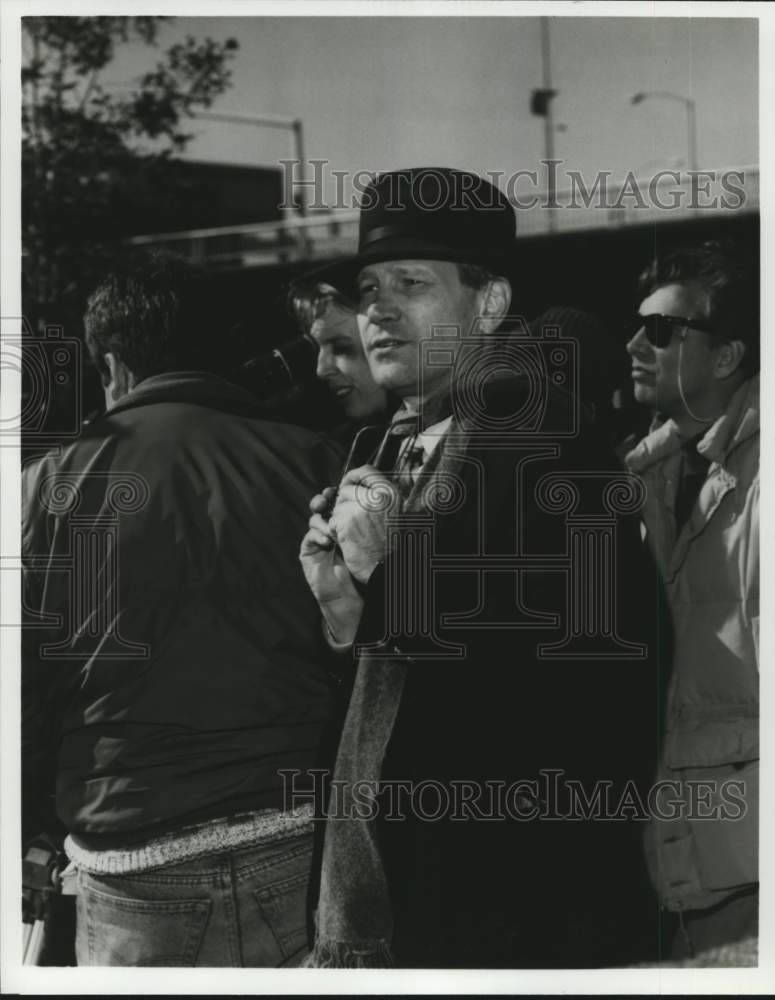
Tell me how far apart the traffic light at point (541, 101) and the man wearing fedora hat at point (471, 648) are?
0.33 metres

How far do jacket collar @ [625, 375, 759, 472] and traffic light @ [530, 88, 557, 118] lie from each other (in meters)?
1.10

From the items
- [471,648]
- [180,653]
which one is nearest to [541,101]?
[471,648]

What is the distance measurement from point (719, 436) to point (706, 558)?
394 millimetres

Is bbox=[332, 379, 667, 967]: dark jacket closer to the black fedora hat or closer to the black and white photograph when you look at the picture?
the black and white photograph

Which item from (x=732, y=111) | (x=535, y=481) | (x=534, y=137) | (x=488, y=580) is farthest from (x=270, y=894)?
(x=732, y=111)

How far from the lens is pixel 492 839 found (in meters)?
3.75

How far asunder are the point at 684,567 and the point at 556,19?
1.83 metres

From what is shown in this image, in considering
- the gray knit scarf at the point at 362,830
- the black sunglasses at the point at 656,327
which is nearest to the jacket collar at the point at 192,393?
the gray knit scarf at the point at 362,830

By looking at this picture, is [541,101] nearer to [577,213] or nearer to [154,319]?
[577,213]

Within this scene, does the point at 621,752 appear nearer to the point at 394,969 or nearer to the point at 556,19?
the point at 394,969

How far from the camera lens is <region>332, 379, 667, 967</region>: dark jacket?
3.70 metres

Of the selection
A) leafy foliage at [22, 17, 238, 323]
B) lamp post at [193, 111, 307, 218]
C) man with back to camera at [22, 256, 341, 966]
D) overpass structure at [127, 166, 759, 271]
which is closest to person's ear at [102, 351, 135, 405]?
man with back to camera at [22, 256, 341, 966]

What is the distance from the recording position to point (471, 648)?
372 centimetres

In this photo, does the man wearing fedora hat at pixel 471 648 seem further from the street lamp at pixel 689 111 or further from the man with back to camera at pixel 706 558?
the street lamp at pixel 689 111
